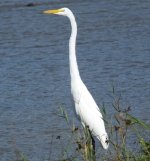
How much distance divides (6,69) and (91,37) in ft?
9.13

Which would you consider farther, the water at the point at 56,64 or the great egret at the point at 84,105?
the water at the point at 56,64

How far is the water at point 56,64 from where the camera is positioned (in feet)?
29.3

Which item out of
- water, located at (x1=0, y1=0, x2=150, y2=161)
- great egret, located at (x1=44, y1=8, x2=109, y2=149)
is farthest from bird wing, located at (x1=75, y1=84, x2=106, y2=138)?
water, located at (x1=0, y1=0, x2=150, y2=161)

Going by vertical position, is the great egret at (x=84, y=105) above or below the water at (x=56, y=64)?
above

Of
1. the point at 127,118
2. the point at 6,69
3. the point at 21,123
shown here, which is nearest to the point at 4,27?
the point at 6,69

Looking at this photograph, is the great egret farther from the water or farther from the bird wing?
the water

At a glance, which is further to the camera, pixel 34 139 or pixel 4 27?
pixel 4 27

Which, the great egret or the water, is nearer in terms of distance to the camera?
the great egret

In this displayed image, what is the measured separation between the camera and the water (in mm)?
8922

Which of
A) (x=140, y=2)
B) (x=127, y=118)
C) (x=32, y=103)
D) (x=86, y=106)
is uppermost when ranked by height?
(x=127, y=118)

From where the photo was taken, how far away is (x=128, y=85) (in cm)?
1066

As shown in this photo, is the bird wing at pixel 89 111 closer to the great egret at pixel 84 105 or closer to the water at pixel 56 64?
the great egret at pixel 84 105

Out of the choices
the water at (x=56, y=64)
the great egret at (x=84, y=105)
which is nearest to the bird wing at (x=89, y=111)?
the great egret at (x=84, y=105)

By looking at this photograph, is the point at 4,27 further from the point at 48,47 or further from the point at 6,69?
the point at 6,69
